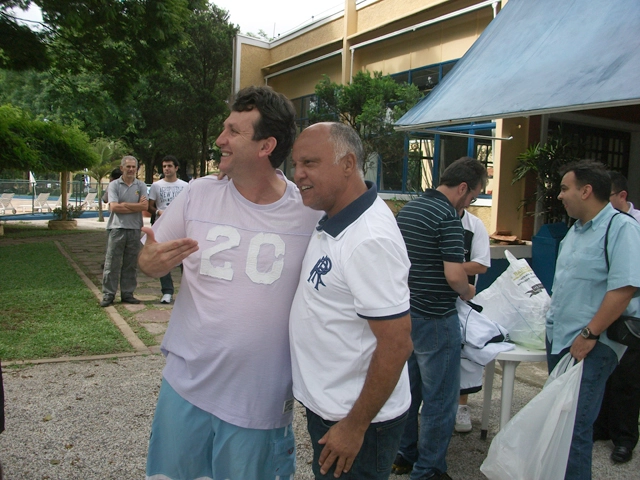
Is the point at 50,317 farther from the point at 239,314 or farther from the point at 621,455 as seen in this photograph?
the point at 621,455

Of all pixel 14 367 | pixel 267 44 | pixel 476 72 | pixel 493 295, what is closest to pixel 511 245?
pixel 476 72

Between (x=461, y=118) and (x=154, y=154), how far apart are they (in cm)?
2919

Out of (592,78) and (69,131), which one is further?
(69,131)

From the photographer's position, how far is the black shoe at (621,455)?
364 centimetres

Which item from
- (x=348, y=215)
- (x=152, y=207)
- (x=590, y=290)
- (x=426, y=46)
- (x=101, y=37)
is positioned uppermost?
(x=426, y=46)

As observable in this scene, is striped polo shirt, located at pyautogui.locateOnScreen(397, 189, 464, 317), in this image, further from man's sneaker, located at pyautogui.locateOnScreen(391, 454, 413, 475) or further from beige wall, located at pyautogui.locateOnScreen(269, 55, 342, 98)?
beige wall, located at pyautogui.locateOnScreen(269, 55, 342, 98)

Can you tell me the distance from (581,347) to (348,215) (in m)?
1.81

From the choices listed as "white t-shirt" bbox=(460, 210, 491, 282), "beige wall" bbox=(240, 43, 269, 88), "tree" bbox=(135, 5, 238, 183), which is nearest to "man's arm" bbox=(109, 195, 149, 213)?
"white t-shirt" bbox=(460, 210, 491, 282)

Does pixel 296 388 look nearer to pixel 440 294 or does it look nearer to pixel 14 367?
pixel 440 294

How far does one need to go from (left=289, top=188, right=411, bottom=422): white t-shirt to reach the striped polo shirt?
119 centimetres

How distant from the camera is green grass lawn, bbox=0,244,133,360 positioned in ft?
17.8

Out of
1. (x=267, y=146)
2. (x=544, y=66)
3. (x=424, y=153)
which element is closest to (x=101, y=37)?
(x=424, y=153)

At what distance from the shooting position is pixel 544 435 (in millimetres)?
2832

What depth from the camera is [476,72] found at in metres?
6.79
